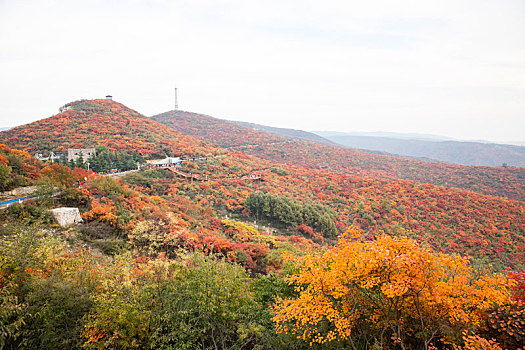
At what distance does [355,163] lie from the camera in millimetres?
72375

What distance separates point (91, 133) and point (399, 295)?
4995 centimetres

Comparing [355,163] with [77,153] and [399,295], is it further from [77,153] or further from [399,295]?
[399,295]

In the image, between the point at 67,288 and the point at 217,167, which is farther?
the point at 217,167

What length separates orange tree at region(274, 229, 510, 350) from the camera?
5180 mm

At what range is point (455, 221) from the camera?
3003 cm

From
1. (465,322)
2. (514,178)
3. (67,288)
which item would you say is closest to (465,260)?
(465,322)

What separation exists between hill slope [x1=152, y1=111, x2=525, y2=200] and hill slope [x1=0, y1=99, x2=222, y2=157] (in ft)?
96.9

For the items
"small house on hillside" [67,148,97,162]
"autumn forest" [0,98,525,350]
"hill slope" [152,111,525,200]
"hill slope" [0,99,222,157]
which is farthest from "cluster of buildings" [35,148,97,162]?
"hill slope" [152,111,525,200]

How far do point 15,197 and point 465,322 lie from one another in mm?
20452

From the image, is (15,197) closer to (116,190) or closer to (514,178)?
(116,190)

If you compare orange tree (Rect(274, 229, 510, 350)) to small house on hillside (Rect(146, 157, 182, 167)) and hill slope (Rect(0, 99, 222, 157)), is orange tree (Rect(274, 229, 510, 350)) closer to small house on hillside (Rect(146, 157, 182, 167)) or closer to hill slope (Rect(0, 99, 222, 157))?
small house on hillside (Rect(146, 157, 182, 167))

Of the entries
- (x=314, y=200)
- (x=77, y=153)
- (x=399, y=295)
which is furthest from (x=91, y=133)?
(x=399, y=295)

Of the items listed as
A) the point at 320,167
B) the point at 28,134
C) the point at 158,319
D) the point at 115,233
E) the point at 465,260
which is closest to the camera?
the point at 465,260

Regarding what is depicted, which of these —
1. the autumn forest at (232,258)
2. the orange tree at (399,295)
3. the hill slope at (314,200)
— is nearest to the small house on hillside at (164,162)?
the autumn forest at (232,258)
